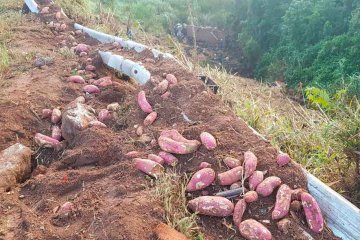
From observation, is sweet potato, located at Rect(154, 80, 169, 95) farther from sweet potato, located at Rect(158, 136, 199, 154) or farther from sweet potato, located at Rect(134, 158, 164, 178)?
sweet potato, located at Rect(134, 158, 164, 178)

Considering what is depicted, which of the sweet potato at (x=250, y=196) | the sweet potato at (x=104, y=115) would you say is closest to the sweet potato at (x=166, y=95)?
the sweet potato at (x=104, y=115)

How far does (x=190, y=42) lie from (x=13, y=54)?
41.4 ft

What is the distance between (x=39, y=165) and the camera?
3.02 meters

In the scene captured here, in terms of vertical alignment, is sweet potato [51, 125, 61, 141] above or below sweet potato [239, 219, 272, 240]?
below

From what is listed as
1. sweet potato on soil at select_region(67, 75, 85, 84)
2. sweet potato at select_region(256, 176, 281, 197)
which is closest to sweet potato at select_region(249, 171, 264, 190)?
sweet potato at select_region(256, 176, 281, 197)

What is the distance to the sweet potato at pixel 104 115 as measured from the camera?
3.42m

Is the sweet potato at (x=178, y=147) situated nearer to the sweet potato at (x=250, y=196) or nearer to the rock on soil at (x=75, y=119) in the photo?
the sweet potato at (x=250, y=196)

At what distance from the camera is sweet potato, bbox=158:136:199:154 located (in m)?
2.69

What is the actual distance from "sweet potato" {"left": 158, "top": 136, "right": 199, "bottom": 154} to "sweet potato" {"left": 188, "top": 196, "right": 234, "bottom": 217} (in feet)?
1.49

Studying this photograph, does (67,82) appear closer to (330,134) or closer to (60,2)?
(330,134)

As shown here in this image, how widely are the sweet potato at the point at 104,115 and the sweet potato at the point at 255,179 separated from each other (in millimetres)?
1450

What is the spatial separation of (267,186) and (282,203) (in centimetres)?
14

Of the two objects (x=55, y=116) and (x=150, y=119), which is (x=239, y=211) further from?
(x=55, y=116)

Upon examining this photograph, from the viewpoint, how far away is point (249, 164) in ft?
8.18
